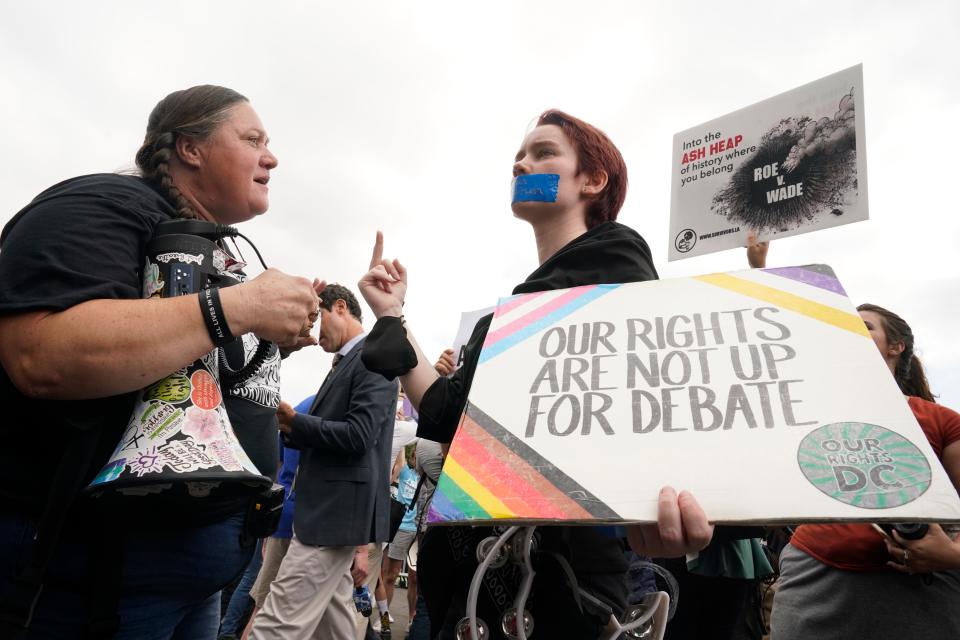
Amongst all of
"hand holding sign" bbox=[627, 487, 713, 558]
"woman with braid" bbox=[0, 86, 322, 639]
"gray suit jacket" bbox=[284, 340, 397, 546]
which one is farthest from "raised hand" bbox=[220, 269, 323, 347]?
"gray suit jacket" bbox=[284, 340, 397, 546]

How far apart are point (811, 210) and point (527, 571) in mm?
1865

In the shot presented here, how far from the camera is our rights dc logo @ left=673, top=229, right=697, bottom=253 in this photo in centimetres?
258

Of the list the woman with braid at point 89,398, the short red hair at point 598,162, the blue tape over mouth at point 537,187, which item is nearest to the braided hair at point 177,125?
the woman with braid at point 89,398

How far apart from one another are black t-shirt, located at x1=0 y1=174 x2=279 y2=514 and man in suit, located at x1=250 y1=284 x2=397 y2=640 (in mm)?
1847

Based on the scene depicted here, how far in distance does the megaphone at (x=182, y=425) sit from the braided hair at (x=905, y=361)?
111 inches

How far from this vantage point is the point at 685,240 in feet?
8.55

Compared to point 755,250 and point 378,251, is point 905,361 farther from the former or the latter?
point 378,251

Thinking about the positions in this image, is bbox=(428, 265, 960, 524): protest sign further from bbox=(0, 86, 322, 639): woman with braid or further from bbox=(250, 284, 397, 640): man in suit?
bbox=(250, 284, 397, 640): man in suit

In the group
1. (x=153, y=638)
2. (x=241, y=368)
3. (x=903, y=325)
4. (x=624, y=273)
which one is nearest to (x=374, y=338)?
(x=241, y=368)

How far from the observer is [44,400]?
1.00 metres

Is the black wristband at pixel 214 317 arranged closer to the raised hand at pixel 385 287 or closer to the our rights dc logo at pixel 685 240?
the raised hand at pixel 385 287

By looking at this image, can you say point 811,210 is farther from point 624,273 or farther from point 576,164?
point 624,273

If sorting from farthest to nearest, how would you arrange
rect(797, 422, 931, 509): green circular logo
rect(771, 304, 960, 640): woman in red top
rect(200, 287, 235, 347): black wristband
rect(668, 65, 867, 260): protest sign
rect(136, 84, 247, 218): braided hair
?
rect(668, 65, 867, 260): protest sign, rect(771, 304, 960, 640): woman in red top, rect(136, 84, 247, 218): braided hair, rect(200, 287, 235, 347): black wristband, rect(797, 422, 931, 509): green circular logo

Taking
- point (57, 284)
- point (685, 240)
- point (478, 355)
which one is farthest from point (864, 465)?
point (685, 240)
